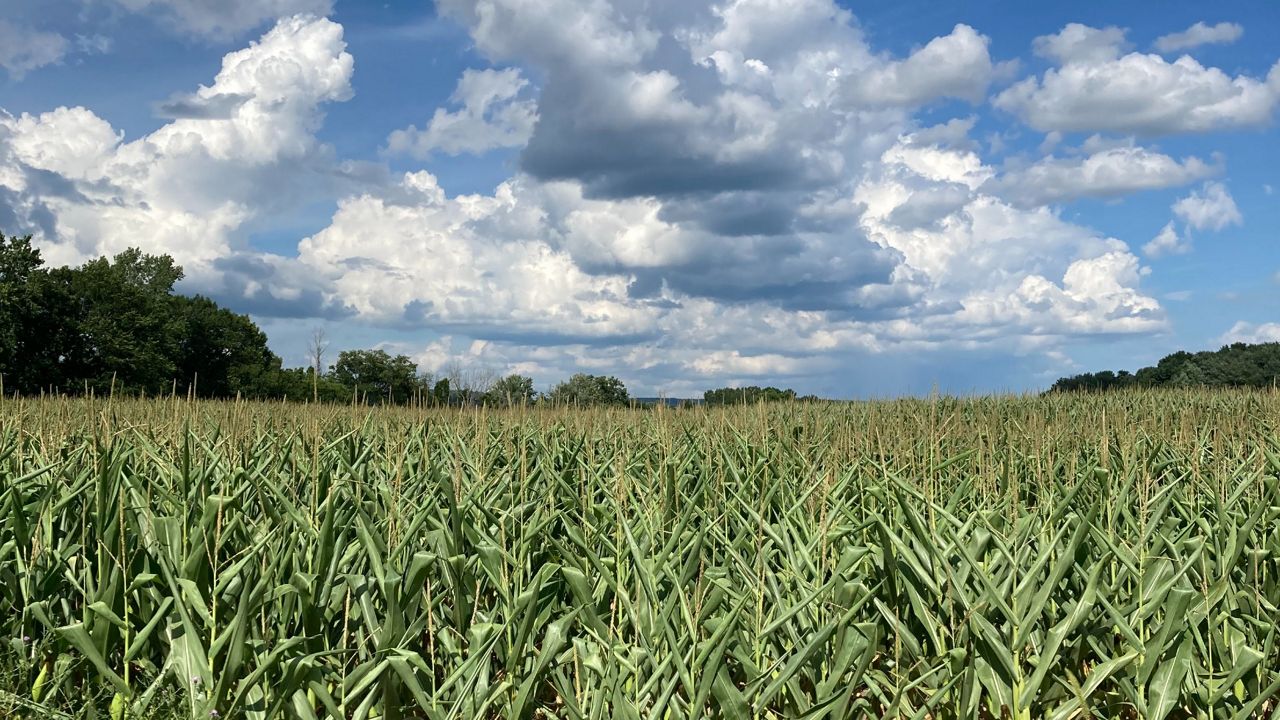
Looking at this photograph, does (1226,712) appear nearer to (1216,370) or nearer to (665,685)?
(665,685)

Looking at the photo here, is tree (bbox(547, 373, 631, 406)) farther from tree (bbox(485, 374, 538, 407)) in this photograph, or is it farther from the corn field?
the corn field

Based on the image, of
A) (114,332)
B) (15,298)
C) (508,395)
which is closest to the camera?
(508,395)

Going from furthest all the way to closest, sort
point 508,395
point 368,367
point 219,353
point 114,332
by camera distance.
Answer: point 368,367
point 219,353
point 114,332
point 508,395

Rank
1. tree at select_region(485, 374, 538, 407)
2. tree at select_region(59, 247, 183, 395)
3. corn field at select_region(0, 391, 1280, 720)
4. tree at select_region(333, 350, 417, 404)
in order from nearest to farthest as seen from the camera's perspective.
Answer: corn field at select_region(0, 391, 1280, 720), tree at select_region(485, 374, 538, 407), tree at select_region(59, 247, 183, 395), tree at select_region(333, 350, 417, 404)

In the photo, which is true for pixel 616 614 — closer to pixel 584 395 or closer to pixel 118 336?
pixel 584 395

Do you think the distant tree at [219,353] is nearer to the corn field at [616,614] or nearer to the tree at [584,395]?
the tree at [584,395]

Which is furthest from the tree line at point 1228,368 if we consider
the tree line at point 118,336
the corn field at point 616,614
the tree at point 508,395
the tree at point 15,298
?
the tree at point 15,298

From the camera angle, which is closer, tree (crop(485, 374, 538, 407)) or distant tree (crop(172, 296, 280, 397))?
tree (crop(485, 374, 538, 407))

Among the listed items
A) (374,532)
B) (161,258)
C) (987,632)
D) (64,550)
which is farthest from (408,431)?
(161,258)

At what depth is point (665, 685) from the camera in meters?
3.01

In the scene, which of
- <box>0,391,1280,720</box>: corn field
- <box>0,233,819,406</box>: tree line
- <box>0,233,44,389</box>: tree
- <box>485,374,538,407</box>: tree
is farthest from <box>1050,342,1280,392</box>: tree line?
<box>0,233,44,389</box>: tree

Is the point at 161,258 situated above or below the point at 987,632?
above

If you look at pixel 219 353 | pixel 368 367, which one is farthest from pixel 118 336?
pixel 368 367

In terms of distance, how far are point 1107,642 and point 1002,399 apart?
15052mm
